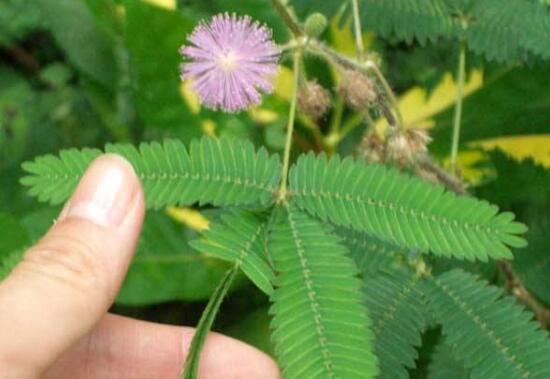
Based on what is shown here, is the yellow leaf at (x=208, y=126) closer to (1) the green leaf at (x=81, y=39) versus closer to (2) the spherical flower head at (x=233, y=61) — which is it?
(1) the green leaf at (x=81, y=39)

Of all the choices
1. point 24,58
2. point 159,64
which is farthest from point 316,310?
point 24,58

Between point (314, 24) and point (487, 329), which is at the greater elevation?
point (314, 24)

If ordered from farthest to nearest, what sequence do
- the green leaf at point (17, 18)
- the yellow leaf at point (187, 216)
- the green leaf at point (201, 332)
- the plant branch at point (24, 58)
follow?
the plant branch at point (24, 58) → the green leaf at point (17, 18) → the yellow leaf at point (187, 216) → the green leaf at point (201, 332)

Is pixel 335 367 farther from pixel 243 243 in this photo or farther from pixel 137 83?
pixel 137 83

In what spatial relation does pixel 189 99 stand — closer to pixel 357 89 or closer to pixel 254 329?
pixel 254 329

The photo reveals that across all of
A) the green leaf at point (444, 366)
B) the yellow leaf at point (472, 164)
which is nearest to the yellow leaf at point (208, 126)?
the yellow leaf at point (472, 164)

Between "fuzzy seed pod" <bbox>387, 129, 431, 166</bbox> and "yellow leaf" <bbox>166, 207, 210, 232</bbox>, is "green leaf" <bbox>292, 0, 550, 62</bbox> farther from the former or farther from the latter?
"yellow leaf" <bbox>166, 207, 210, 232</bbox>
